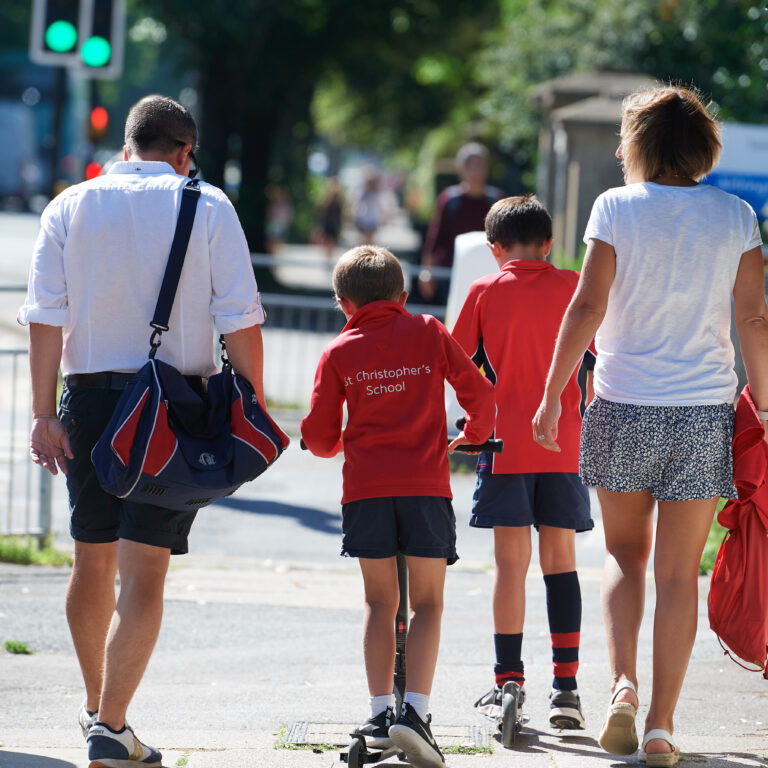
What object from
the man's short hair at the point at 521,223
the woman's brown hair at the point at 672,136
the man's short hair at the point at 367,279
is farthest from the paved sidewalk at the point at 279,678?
the woman's brown hair at the point at 672,136

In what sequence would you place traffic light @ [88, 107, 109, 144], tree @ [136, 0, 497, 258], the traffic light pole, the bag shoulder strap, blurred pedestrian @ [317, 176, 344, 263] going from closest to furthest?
the bag shoulder strap, the traffic light pole, traffic light @ [88, 107, 109, 144], tree @ [136, 0, 497, 258], blurred pedestrian @ [317, 176, 344, 263]

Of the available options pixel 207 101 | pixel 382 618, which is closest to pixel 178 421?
pixel 382 618

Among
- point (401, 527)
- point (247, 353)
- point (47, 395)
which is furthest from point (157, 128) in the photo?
point (401, 527)

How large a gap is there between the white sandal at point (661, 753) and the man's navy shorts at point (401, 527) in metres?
0.77

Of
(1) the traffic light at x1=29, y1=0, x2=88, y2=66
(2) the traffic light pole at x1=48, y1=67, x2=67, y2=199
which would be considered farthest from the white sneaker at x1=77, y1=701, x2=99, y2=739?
(2) the traffic light pole at x1=48, y1=67, x2=67, y2=199

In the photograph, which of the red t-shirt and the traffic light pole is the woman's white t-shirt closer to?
the red t-shirt

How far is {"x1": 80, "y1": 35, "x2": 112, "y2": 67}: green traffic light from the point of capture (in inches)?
390

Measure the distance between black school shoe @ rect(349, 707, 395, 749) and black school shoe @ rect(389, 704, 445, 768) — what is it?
9 centimetres

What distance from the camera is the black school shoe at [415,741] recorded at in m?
3.52

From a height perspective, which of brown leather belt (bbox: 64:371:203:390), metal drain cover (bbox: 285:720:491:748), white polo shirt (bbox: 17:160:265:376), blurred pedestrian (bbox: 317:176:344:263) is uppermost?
blurred pedestrian (bbox: 317:176:344:263)

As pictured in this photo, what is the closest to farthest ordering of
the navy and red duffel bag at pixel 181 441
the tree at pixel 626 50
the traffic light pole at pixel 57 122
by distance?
the navy and red duffel bag at pixel 181 441 → the traffic light pole at pixel 57 122 → the tree at pixel 626 50

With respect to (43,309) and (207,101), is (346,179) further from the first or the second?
(43,309)

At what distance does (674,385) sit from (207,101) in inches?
761

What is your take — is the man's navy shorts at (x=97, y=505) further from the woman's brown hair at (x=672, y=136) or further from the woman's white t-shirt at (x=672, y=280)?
the woman's brown hair at (x=672, y=136)
